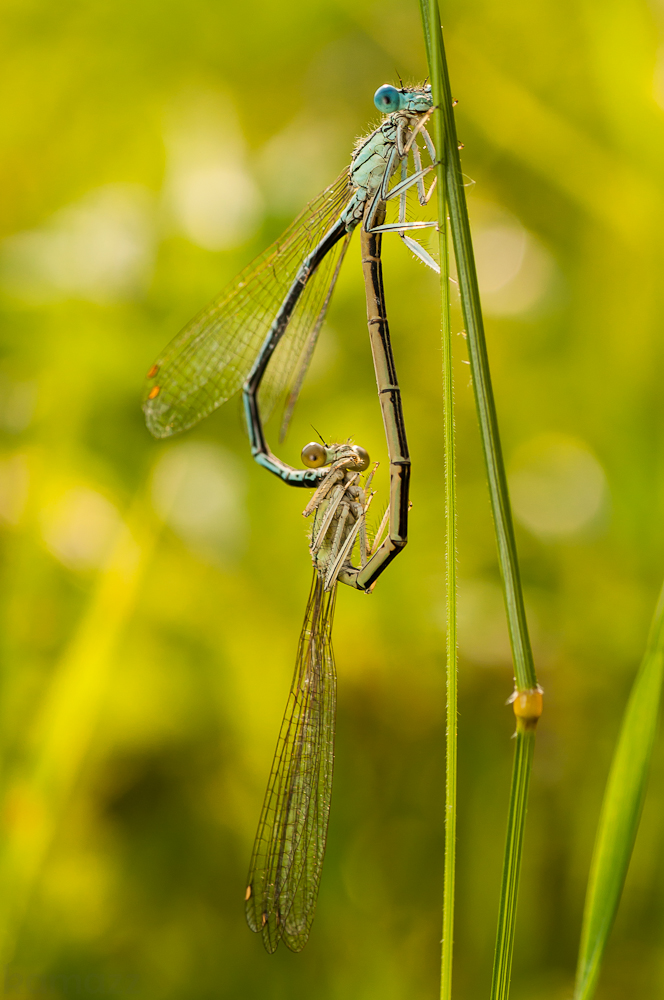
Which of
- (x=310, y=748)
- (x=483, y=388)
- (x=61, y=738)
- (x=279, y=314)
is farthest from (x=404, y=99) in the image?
(x=61, y=738)

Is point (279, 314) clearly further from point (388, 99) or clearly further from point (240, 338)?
point (388, 99)

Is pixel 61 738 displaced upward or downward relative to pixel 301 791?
downward

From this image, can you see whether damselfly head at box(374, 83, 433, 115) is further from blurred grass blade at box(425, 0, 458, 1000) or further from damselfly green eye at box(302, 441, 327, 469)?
damselfly green eye at box(302, 441, 327, 469)

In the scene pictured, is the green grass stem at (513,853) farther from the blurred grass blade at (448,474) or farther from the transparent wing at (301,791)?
the transparent wing at (301,791)

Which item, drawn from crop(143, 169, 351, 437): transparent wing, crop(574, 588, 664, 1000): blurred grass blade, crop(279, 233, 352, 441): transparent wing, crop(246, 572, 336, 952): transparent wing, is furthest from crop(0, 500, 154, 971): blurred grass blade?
crop(574, 588, 664, 1000): blurred grass blade

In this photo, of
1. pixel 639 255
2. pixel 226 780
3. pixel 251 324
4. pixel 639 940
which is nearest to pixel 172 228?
pixel 251 324

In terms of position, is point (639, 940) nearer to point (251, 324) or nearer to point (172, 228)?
point (251, 324)

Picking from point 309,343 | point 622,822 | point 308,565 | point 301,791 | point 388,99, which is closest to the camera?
point 622,822
